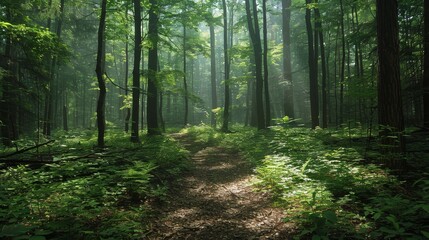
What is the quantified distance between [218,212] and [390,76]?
4571 millimetres

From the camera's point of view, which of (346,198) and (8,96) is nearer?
(346,198)

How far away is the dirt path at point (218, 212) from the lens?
4102 mm

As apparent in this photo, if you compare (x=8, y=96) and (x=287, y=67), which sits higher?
(x=287, y=67)

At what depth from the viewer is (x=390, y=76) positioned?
18.3ft

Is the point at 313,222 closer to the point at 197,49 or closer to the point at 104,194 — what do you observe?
the point at 104,194

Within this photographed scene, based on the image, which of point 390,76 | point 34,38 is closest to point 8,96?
point 34,38

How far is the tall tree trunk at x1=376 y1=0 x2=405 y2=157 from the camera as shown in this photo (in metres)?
5.54

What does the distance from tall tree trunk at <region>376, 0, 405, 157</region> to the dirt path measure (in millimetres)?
3072

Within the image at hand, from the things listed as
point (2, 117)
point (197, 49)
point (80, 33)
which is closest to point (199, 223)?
point (2, 117)

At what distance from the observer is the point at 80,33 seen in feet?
66.3

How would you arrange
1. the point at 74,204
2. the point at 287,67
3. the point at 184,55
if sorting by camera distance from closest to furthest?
the point at 74,204 → the point at 287,67 → the point at 184,55

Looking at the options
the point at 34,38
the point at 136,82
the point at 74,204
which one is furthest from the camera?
the point at 136,82

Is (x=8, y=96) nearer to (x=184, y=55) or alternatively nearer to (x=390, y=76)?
(x=390, y=76)

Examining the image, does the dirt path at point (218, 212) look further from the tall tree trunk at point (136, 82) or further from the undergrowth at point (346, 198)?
the tall tree trunk at point (136, 82)
